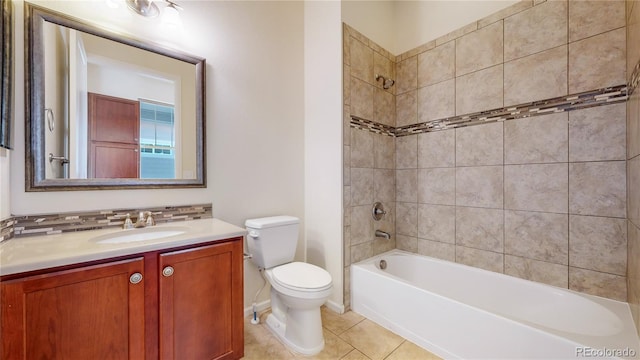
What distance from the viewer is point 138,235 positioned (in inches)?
53.9

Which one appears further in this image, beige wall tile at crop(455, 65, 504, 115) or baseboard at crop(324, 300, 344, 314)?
baseboard at crop(324, 300, 344, 314)

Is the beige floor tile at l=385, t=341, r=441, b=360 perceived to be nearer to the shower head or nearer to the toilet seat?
the toilet seat

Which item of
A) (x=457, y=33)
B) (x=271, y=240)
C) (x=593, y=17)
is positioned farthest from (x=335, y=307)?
(x=593, y=17)

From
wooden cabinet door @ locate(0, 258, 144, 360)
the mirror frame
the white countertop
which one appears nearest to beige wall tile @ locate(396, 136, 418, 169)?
the white countertop

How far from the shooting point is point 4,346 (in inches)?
31.5

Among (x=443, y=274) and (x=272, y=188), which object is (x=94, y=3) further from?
(x=443, y=274)

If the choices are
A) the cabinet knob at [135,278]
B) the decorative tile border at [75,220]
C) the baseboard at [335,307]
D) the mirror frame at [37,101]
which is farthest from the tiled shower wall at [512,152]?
the mirror frame at [37,101]

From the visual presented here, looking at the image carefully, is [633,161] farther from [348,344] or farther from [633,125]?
[348,344]

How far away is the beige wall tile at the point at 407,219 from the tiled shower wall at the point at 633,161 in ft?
4.20

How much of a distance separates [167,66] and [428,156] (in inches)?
84.8

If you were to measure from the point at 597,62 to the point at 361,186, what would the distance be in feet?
5.43

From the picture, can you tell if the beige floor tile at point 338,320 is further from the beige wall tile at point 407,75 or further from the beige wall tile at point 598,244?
the beige wall tile at point 407,75

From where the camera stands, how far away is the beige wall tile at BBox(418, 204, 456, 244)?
6.97 ft

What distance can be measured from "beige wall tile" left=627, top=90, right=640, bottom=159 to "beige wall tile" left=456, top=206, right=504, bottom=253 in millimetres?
756
